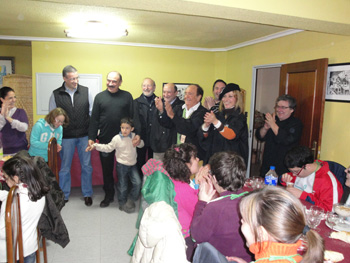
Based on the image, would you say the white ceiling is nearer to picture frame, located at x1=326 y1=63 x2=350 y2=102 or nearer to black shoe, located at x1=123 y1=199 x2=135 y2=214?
picture frame, located at x1=326 y1=63 x2=350 y2=102

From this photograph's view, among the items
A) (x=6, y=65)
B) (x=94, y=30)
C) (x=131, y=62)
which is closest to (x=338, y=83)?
(x=94, y=30)

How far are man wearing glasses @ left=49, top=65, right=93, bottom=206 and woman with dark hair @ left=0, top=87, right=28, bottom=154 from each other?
0.47 meters

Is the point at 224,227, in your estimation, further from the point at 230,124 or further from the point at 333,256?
the point at 230,124

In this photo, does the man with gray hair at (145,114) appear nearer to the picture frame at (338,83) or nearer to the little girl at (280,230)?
the picture frame at (338,83)

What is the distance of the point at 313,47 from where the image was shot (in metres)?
3.56

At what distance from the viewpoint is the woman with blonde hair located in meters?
2.72

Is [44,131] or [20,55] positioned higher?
[20,55]

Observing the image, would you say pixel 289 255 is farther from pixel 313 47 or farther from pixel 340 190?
pixel 313 47

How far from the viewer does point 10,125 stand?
11.3 ft

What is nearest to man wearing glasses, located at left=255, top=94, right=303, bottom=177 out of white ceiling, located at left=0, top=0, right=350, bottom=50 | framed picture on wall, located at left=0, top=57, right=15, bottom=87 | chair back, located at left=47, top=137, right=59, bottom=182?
white ceiling, located at left=0, top=0, right=350, bottom=50

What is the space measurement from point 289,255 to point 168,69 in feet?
16.6

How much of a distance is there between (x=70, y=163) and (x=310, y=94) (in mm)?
3164

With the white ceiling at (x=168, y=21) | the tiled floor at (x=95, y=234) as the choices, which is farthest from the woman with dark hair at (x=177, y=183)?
the white ceiling at (x=168, y=21)

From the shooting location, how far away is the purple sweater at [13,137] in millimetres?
3424
